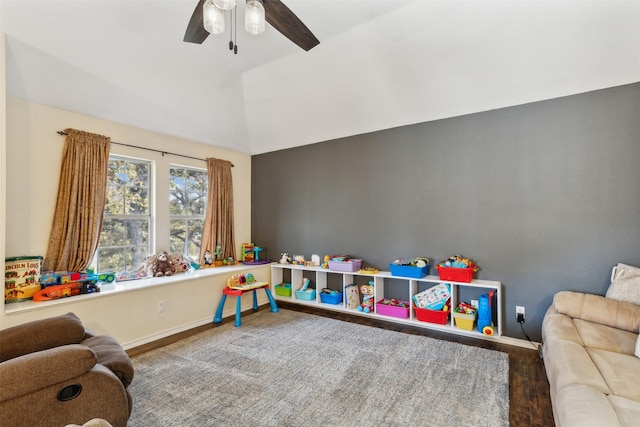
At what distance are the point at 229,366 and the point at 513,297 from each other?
2.73 metres

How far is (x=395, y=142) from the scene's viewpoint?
3.55m

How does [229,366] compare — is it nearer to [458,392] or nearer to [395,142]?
[458,392]

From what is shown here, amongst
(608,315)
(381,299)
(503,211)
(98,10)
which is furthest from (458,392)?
(98,10)

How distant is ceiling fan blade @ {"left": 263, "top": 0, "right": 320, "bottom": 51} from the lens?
1489mm

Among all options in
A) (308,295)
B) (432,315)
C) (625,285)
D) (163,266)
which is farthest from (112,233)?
(625,285)

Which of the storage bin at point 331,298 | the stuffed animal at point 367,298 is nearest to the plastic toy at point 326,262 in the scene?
the storage bin at point 331,298

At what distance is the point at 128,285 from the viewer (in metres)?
2.93

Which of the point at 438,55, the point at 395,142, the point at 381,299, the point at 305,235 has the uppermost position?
the point at 438,55

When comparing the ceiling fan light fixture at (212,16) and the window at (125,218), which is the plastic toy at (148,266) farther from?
the ceiling fan light fixture at (212,16)

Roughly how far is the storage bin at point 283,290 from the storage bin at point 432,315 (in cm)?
181

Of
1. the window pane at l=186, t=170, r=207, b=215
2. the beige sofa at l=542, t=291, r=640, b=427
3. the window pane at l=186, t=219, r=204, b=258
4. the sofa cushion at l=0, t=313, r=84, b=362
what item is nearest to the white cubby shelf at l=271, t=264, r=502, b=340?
the beige sofa at l=542, t=291, r=640, b=427

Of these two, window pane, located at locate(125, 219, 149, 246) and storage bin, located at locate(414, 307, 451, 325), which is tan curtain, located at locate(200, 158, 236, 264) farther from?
storage bin, located at locate(414, 307, 451, 325)

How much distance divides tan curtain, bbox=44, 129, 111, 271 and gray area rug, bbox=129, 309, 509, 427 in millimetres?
1178

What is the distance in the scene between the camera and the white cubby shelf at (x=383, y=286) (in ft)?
9.51
